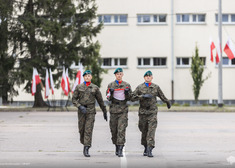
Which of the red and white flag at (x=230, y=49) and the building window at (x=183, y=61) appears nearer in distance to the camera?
the red and white flag at (x=230, y=49)

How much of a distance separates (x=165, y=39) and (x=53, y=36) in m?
13.7

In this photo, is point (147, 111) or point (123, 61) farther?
point (123, 61)

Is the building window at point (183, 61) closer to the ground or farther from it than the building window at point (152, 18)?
closer to the ground

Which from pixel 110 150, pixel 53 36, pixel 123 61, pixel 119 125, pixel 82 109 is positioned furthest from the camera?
pixel 123 61

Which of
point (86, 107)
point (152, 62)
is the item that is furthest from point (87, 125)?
point (152, 62)

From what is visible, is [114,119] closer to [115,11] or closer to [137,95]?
[137,95]

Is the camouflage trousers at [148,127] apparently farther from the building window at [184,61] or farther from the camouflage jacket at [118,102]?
the building window at [184,61]

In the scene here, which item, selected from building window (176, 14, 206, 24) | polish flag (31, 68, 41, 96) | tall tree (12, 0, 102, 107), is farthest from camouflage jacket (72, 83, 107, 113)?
building window (176, 14, 206, 24)

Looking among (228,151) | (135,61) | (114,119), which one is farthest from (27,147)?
(135,61)

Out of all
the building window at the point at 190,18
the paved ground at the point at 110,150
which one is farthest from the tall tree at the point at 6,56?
the paved ground at the point at 110,150

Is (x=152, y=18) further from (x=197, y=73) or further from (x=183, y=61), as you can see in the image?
(x=197, y=73)

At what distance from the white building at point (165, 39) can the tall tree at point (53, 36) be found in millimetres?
8953

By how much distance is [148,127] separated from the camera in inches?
430

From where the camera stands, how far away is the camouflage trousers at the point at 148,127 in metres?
10.8
